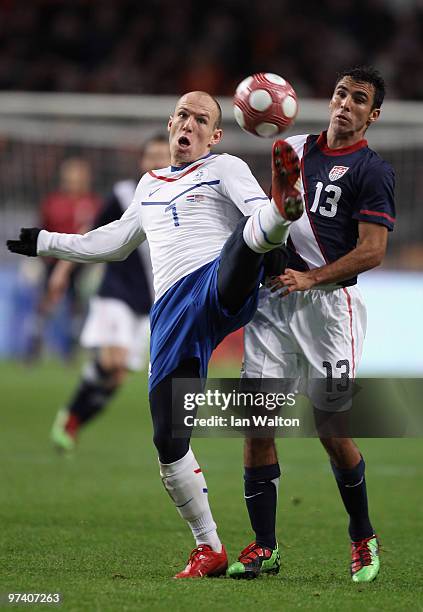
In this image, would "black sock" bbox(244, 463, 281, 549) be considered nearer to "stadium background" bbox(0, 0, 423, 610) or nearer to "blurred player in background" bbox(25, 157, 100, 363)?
"stadium background" bbox(0, 0, 423, 610)

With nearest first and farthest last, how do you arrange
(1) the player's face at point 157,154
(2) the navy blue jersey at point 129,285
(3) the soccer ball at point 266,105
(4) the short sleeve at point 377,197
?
1. (4) the short sleeve at point 377,197
2. (3) the soccer ball at point 266,105
3. (1) the player's face at point 157,154
4. (2) the navy blue jersey at point 129,285

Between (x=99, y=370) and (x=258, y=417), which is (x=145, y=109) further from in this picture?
(x=258, y=417)

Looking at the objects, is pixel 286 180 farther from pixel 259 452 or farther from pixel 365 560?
pixel 365 560

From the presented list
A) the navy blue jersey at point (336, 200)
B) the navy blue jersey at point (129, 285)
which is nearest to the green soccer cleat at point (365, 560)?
the navy blue jersey at point (336, 200)

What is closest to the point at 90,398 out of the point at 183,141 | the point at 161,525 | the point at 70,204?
the point at 161,525

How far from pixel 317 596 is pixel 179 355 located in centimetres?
113

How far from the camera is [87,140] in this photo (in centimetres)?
1436

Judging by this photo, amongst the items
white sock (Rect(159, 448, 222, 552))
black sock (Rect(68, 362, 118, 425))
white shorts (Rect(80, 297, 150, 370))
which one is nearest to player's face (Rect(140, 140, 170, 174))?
white shorts (Rect(80, 297, 150, 370))

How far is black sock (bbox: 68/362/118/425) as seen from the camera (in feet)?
30.3

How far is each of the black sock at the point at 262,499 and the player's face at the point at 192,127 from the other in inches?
56.4

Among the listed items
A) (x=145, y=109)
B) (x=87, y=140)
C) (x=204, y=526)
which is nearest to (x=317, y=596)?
(x=204, y=526)

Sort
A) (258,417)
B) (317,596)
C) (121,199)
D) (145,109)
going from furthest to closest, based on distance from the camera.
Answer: (145,109) < (121,199) < (258,417) < (317,596)

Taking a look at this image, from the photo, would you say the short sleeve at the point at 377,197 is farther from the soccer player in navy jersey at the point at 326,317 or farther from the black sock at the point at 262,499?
the black sock at the point at 262,499

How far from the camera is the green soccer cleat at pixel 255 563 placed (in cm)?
494
